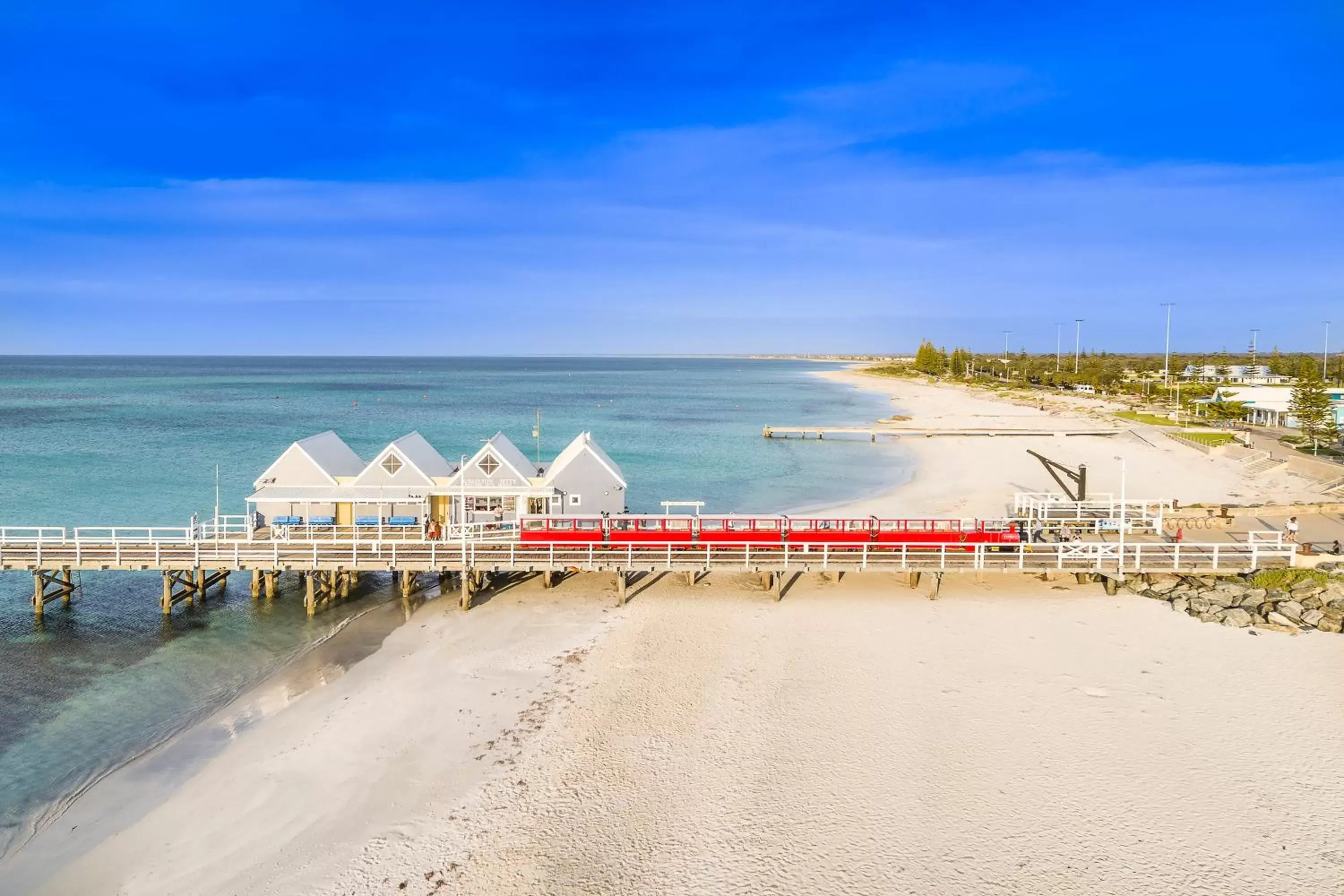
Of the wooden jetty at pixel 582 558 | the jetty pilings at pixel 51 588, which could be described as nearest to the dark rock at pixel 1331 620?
the wooden jetty at pixel 582 558

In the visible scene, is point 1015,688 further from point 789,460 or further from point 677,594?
point 789,460

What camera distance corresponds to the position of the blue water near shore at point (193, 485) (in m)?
17.3

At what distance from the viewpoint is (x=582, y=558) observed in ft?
77.0

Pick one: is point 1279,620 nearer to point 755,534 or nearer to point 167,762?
point 755,534

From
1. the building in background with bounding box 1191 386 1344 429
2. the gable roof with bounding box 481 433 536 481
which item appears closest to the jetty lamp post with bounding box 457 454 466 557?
the gable roof with bounding box 481 433 536 481

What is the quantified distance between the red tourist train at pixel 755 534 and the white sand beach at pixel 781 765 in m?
2.34

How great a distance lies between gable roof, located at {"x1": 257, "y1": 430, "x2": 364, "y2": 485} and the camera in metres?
26.9

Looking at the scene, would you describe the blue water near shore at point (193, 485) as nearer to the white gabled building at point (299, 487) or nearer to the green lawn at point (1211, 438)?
the white gabled building at point (299, 487)

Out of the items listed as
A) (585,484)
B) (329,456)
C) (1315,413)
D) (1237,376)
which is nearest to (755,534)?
(585,484)

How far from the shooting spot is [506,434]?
7612 centimetres

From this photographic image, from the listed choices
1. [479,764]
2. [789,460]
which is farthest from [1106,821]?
[789,460]

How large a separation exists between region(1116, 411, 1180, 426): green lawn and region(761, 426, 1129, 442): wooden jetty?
3.49 m

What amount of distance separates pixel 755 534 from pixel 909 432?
1990 inches

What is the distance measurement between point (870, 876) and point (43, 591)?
82.1 feet
